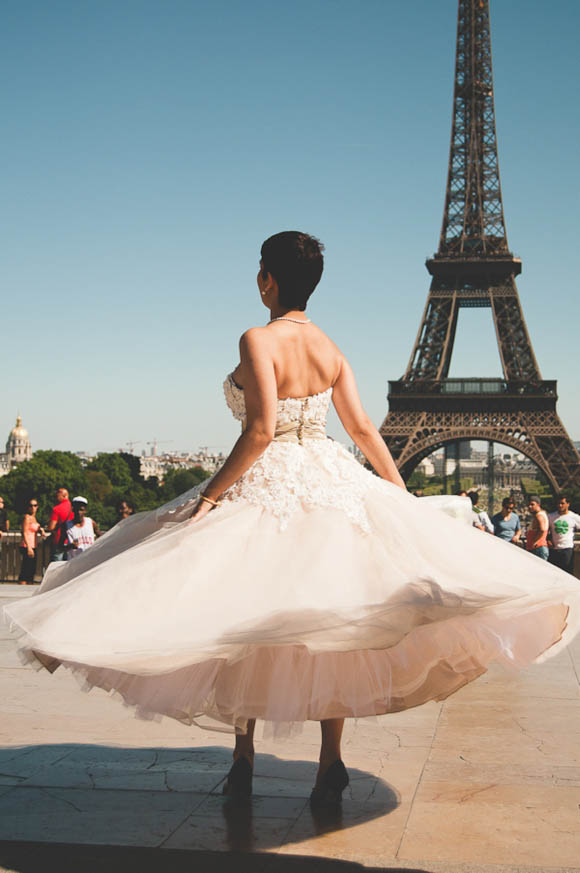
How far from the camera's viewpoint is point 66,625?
3.05 meters

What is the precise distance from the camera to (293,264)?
3963mm

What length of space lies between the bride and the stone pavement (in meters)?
0.29

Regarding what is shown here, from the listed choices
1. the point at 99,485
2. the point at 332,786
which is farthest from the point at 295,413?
the point at 99,485

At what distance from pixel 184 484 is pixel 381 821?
112579 mm

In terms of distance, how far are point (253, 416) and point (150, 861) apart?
4.93 ft

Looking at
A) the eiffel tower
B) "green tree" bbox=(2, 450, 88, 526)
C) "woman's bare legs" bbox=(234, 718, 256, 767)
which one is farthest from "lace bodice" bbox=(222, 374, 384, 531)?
"green tree" bbox=(2, 450, 88, 526)

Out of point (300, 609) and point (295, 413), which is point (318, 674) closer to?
point (300, 609)

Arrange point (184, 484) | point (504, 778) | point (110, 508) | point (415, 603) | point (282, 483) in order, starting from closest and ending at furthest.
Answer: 1. point (415, 603)
2. point (282, 483)
3. point (504, 778)
4. point (110, 508)
5. point (184, 484)

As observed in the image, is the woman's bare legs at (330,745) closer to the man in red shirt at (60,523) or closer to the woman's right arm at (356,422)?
the woman's right arm at (356,422)

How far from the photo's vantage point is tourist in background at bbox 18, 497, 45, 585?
13617mm

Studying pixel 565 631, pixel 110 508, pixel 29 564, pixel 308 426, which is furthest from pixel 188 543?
pixel 110 508

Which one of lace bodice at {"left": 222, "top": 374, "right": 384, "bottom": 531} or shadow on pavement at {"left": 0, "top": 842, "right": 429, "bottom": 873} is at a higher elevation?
lace bodice at {"left": 222, "top": 374, "right": 384, "bottom": 531}

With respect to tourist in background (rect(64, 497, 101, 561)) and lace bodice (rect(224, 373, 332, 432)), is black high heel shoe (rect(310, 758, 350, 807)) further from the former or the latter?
tourist in background (rect(64, 497, 101, 561))

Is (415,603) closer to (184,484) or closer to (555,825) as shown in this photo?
(555,825)
